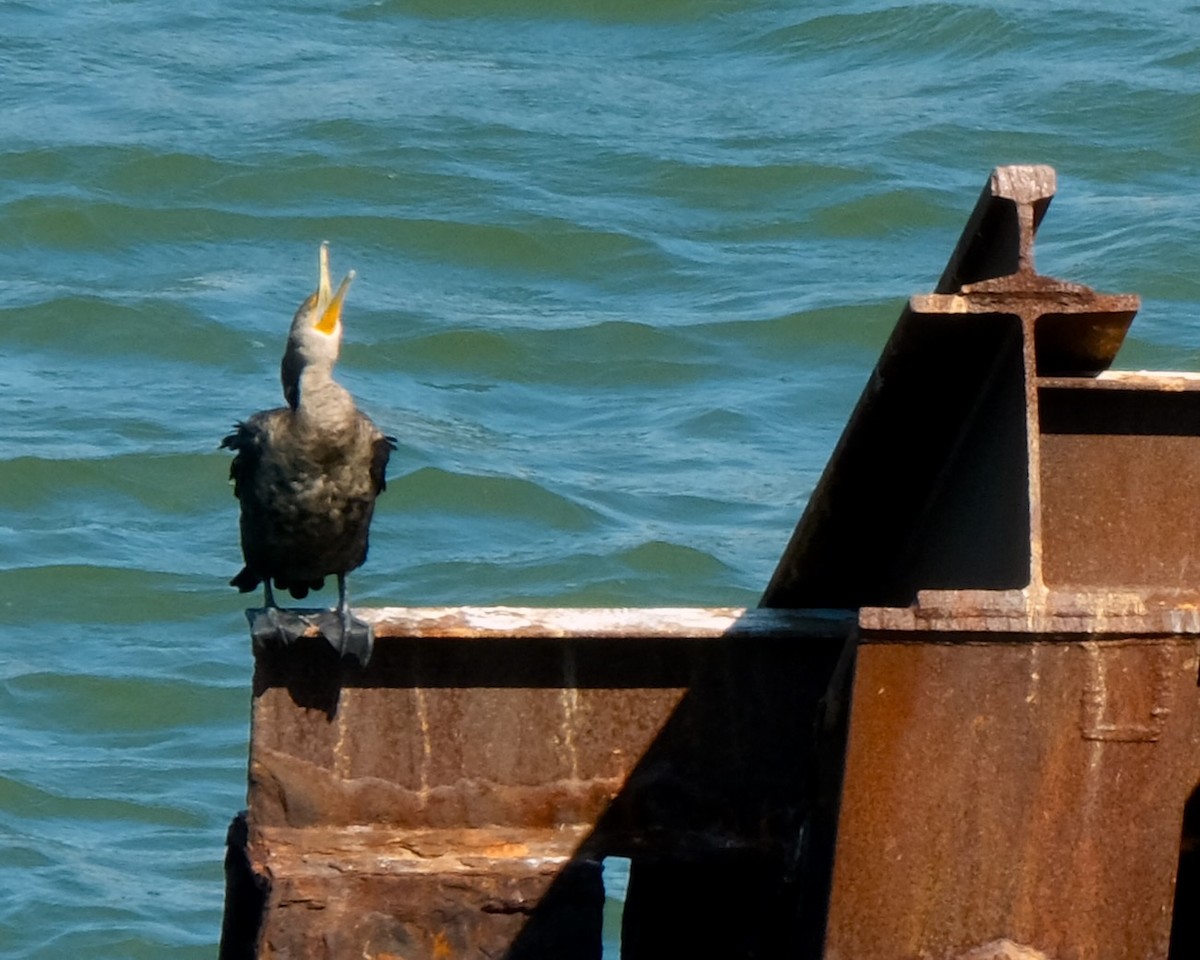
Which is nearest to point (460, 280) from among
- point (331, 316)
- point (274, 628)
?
point (331, 316)

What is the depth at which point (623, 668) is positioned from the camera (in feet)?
12.7

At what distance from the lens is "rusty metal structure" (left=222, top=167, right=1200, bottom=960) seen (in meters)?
3.25

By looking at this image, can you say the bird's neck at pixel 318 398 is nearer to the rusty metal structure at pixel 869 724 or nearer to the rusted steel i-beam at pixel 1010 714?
the rusty metal structure at pixel 869 724

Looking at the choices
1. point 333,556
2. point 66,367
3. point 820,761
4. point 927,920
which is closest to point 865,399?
point 820,761

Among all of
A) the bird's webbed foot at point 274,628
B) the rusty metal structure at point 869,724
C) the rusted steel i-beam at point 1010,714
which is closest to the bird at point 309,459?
the bird's webbed foot at point 274,628

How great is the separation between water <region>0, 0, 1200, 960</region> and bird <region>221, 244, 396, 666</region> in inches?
124

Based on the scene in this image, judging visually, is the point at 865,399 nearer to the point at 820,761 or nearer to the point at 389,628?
the point at 820,761

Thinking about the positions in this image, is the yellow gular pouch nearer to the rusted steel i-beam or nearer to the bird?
the bird

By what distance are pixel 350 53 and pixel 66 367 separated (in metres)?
3.82

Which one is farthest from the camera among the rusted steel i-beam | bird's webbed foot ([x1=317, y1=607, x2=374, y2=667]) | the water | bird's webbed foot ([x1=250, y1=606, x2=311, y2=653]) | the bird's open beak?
the water

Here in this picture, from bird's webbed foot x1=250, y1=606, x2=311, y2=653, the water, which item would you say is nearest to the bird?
bird's webbed foot x1=250, y1=606, x2=311, y2=653

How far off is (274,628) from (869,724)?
109 cm

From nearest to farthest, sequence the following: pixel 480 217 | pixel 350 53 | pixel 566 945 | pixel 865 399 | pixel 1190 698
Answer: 1. pixel 1190 698
2. pixel 865 399
3. pixel 566 945
4. pixel 480 217
5. pixel 350 53

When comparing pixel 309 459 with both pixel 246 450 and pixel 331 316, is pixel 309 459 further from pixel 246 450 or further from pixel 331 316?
pixel 331 316
